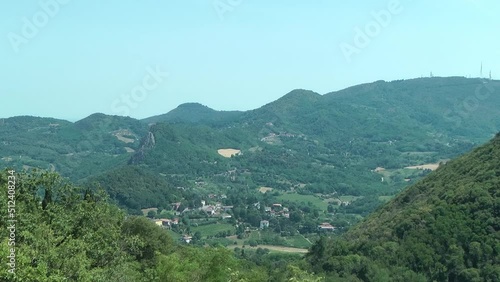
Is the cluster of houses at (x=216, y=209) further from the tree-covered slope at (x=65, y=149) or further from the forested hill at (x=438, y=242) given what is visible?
the forested hill at (x=438, y=242)

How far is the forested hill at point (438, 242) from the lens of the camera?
2858 centimetres

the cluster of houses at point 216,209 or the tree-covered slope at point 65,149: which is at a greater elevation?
the tree-covered slope at point 65,149

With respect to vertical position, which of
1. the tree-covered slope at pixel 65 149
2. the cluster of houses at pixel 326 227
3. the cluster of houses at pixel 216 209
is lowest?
the cluster of houses at pixel 326 227

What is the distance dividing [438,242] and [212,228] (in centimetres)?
5470

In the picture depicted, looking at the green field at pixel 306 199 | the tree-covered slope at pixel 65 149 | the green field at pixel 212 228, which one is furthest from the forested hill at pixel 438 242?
the tree-covered slope at pixel 65 149

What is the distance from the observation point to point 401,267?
29828 millimetres

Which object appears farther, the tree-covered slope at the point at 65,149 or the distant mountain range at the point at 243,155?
the tree-covered slope at the point at 65,149

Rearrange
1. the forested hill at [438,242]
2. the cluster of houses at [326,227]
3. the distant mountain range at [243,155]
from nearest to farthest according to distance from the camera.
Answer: the forested hill at [438,242], the cluster of houses at [326,227], the distant mountain range at [243,155]

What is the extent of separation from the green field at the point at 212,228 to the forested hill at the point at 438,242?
4444 cm

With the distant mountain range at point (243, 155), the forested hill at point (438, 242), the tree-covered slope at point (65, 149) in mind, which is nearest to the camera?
the forested hill at point (438, 242)

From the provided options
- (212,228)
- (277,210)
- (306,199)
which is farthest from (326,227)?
(306,199)

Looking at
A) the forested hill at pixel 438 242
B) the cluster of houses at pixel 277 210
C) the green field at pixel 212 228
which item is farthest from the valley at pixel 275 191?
the cluster of houses at pixel 277 210

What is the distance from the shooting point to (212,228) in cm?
8200

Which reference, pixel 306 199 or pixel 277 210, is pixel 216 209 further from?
pixel 306 199
